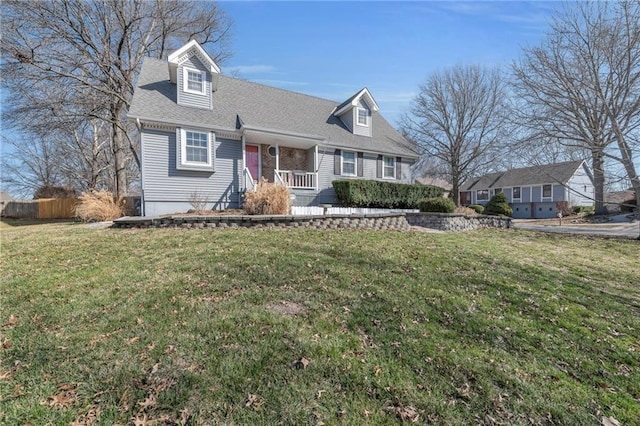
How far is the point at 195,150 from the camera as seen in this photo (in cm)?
1152

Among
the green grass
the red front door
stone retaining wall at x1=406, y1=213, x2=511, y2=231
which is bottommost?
the green grass

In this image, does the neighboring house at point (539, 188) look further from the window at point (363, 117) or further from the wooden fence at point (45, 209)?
the wooden fence at point (45, 209)

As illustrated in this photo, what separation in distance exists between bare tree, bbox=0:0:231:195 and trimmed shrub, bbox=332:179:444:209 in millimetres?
13176

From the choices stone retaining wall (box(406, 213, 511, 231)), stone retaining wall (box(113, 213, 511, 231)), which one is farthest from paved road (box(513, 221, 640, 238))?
stone retaining wall (box(113, 213, 511, 231))

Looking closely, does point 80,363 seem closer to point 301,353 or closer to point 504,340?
point 301,353

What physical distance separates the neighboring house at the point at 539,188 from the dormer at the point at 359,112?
61.6 ft

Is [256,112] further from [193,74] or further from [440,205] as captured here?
[440,205]

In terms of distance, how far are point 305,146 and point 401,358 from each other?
1255cm

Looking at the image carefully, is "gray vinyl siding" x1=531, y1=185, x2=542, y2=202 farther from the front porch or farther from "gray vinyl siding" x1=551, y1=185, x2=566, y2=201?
the front porch

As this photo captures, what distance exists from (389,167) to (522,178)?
2427 centimetres

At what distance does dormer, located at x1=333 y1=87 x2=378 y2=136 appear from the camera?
1617 centimetres

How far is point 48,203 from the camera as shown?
1744 centimetres

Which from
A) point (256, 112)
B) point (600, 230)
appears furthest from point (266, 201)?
point (600, 230)

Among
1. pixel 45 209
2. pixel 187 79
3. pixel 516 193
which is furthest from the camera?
pixel 516 193
